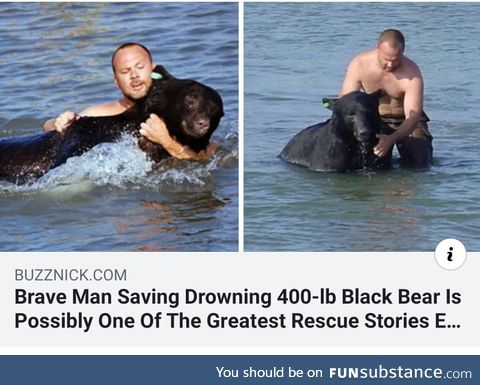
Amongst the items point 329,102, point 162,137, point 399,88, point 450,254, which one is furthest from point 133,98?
point 450,254

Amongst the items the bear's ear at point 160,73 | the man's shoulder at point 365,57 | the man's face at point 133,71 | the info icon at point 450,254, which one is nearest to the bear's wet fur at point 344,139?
the man's shoulder at point 365,57

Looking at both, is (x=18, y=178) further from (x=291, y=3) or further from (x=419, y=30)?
(x=419, y=30)

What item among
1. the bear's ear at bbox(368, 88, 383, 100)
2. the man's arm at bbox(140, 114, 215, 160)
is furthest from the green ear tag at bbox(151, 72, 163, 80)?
the bear's ear at bbox(368, 88, 383, 100)

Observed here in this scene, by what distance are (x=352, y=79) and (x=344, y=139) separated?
0.39 meters

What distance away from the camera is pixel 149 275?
677 centimetres

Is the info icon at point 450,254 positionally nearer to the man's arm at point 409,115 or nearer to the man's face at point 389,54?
the man's arm at point 409,115

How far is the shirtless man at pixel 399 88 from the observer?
7887 millimetres

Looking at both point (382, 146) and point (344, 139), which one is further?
point (344, 139)

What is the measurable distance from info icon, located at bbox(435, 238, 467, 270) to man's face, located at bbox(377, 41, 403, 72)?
1.41 metres

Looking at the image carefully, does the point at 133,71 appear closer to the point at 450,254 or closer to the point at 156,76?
the point at 156,76

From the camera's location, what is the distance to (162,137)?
7.79 meters

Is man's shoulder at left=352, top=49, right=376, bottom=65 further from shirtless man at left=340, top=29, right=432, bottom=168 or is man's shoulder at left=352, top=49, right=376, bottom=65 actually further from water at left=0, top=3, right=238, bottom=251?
water at left=0, top=3, right=238, bottom=251
